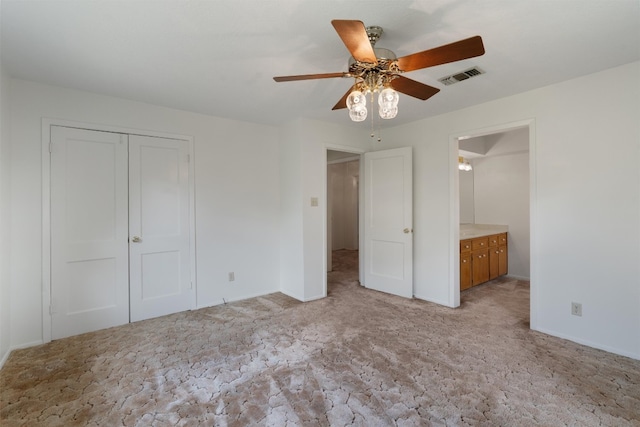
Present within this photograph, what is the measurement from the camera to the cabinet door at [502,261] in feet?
16.3

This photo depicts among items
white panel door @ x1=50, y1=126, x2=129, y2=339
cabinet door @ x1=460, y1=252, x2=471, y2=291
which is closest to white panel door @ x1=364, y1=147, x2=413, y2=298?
cabinet door @ x1=460, y1=252, x2=471, y2=291

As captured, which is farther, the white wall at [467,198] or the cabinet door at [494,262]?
the white wall at [467,198]

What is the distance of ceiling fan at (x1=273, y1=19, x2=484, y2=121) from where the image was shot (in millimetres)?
1526

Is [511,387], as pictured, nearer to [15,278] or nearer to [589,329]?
[589,329]

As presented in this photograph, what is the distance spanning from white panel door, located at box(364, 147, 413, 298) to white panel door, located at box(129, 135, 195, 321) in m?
2.49

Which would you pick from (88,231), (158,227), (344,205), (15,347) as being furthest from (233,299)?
(344,205)

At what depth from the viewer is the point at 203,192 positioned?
3.72m

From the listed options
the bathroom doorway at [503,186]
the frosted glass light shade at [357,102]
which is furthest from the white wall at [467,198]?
the frosted glass light shade at [357,102]

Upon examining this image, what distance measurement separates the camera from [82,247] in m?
3.01

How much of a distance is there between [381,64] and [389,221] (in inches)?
106

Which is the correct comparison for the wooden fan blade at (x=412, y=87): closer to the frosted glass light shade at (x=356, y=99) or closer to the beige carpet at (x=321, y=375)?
the frosted glass light shade at (x=356, y=99)

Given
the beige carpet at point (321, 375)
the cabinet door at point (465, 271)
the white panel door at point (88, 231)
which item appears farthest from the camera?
the cabinet door at point (465, 271)

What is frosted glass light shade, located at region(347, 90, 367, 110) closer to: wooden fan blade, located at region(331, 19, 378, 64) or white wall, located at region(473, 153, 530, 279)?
wooden fan blade, located at region(331, 19, 378, 64)

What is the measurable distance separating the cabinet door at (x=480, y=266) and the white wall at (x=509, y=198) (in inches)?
34.5
